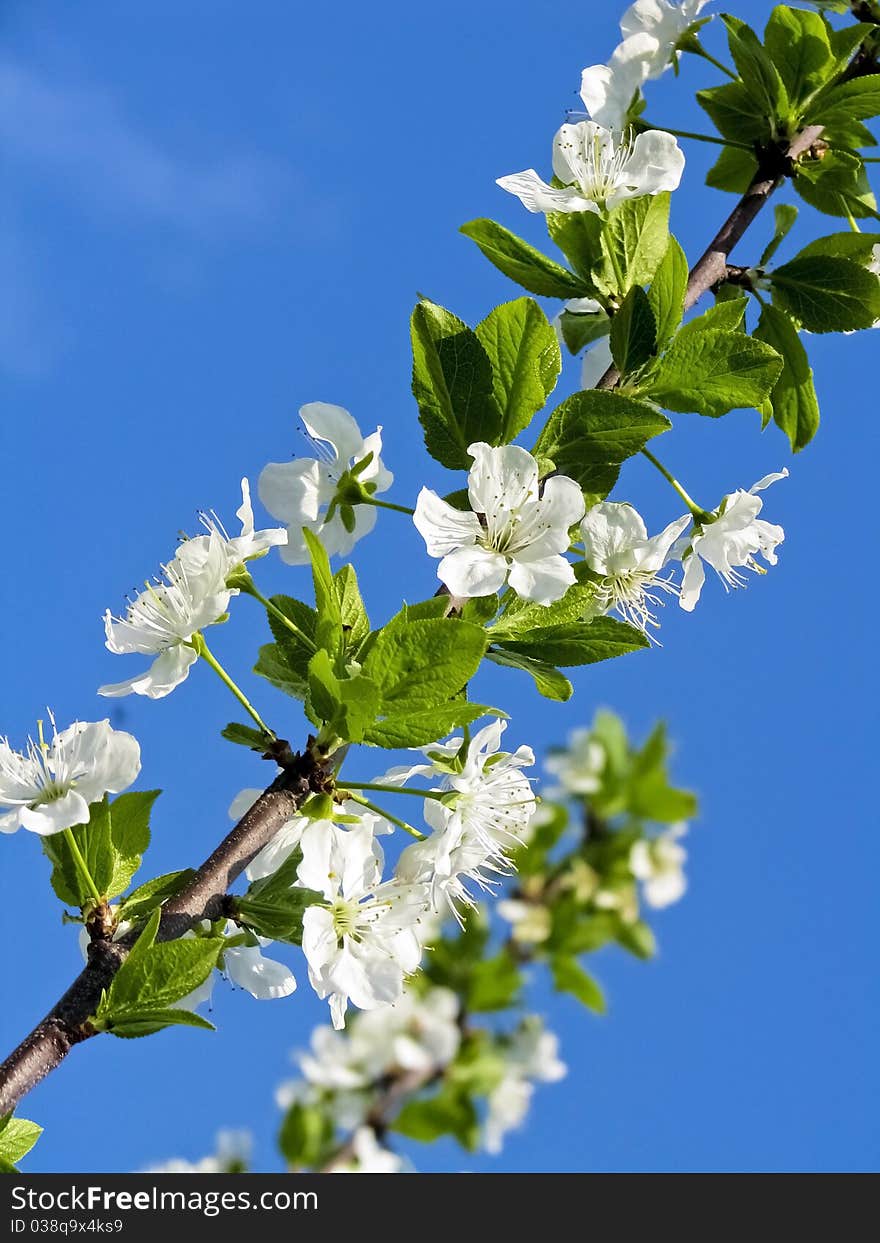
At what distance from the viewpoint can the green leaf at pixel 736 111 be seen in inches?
83.5

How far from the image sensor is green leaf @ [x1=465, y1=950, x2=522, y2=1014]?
733 mm

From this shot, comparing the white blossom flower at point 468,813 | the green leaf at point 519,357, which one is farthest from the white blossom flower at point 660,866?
the green leaf at point 519,357

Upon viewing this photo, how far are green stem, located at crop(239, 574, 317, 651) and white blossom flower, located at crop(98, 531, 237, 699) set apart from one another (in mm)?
28

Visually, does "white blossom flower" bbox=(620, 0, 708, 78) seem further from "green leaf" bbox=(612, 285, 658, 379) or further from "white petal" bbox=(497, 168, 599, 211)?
"green leaf" bbox=(612, 285, 658, 379)

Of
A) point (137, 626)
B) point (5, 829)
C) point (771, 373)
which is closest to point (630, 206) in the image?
point (771, 373)

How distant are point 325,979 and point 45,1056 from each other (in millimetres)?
332

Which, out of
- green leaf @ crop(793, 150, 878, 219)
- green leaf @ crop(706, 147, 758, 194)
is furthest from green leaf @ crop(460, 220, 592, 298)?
green leaf @ crop(706, 147, 758, 194)

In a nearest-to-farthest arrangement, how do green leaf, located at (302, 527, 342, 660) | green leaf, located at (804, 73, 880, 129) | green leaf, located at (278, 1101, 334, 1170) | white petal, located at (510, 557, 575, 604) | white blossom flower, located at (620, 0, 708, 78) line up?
green leaf, located at (278, 1101, 334, 1170), green leaf, located at (302, 527, 342, 660), white petal, located at (510, 557, 575, 604), green leaf, located at (804, 73, 880, 129), white blossom flower, located at (620, 0, 708, 78)

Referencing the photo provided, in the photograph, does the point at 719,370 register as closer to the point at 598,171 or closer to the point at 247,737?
the point at 598,171

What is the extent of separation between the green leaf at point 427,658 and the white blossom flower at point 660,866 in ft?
2.48

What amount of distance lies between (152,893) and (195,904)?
12 cm
